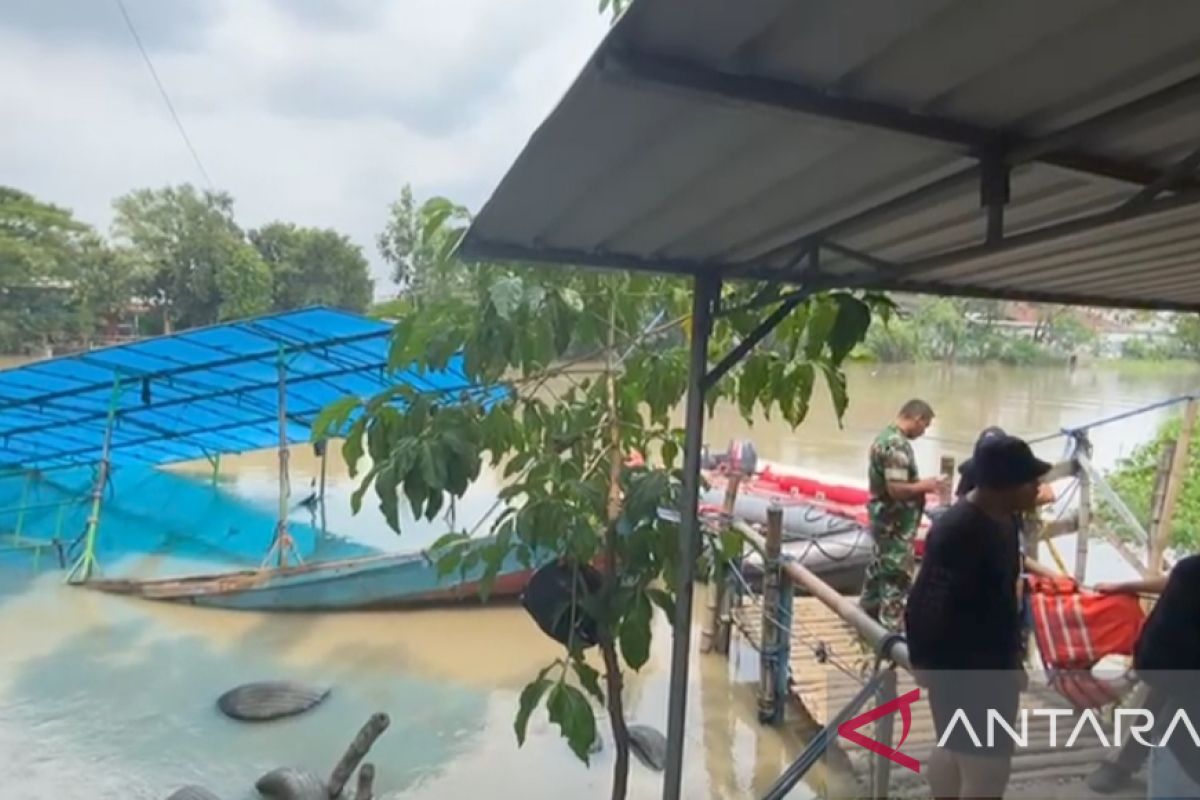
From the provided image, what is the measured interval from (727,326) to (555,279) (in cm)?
50

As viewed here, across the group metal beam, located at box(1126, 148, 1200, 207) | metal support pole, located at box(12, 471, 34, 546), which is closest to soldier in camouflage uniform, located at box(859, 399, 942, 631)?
metal beam, located at box(1126, 148, 1200, 207)

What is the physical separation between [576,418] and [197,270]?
84.9 ft

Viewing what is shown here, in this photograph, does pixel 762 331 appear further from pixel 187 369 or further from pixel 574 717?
pixel 187 369

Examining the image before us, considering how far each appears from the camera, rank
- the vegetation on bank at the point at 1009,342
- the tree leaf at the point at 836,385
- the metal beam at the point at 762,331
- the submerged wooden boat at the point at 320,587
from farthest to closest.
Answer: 1. the vegetation on bank at the point at 1009,342
2. the submerged wooden boat at the point at 320,587
3. the tree leaf at the point at 836,385
4. the metal beam at the point at 762,331

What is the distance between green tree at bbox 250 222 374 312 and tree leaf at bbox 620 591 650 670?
25.0 m

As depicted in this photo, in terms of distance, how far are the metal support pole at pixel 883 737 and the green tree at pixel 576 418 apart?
1.78ft

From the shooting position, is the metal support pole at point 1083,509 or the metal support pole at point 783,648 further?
the metal support pole at point 1083,509

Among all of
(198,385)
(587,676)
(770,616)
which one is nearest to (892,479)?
(770,616)

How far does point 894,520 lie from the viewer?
3434mm

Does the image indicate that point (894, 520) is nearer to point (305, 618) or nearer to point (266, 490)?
point (305, 618)

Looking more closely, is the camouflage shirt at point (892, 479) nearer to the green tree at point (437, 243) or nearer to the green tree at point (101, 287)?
the green tree at point (437, 243)

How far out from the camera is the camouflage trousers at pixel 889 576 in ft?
11.1

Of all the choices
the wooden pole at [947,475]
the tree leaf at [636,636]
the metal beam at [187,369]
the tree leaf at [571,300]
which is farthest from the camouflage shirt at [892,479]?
the metal beam at [187,369]

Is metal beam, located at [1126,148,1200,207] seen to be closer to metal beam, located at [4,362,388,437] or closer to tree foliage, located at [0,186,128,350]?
metal beam, located at [4,362,388,437]
